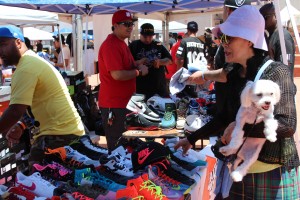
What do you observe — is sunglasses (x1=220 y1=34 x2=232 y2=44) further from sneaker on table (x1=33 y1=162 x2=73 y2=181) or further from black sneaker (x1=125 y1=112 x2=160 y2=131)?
black sneaker (x1=125 y1=112 x2=160 y2=131)

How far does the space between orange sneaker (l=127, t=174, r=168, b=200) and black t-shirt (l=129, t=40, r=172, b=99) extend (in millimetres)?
3279

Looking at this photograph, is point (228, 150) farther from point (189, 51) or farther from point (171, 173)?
point (189, 51)

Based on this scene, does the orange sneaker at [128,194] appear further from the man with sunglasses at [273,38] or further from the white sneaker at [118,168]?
the man with sunglasses at [273,38]

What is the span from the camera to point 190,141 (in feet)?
8.93

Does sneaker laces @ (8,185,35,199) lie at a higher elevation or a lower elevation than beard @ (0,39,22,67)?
lower

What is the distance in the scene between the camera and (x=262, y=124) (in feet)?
6.33

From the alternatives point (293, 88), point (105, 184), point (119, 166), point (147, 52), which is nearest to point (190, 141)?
point (119, 166)

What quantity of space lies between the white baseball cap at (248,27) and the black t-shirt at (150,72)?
3359 mm

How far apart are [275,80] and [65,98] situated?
5.89 feet

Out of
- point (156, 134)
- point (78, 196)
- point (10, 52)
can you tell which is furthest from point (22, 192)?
point (156, 134)

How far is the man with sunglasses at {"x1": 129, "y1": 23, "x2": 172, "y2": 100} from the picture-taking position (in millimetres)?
5441

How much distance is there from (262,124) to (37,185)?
47.9 inches

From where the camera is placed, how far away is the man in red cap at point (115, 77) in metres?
4.40

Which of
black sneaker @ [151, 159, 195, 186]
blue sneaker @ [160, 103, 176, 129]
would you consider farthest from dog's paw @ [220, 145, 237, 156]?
blue sneaker @ [160, 103, 176, 129]
